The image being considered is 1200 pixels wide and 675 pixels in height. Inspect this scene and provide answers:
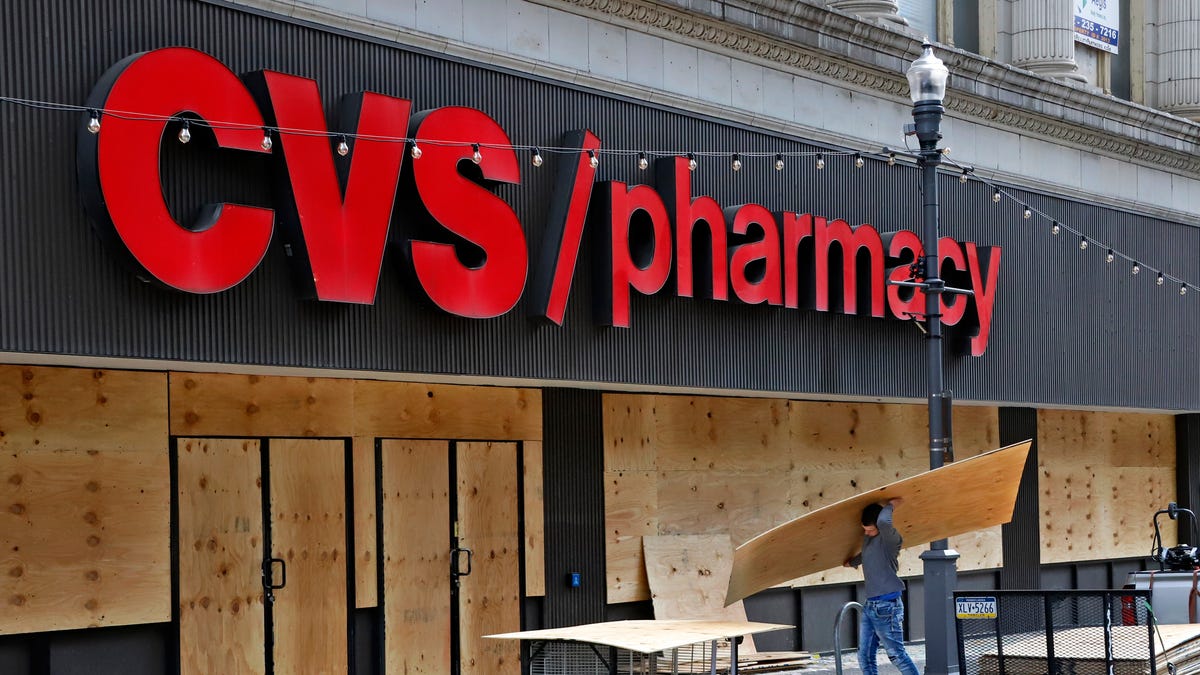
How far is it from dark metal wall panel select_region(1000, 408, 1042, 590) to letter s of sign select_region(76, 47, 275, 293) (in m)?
14.3

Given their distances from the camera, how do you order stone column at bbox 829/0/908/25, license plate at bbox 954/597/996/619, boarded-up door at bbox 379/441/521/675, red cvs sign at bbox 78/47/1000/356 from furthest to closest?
stone column at bbox 829/0/908/25 < boarded-up door at bbox 379/441/521/675 < license plate at bbox 954/597/996/619 < red cvs sign at bbox 78/47/1000/356

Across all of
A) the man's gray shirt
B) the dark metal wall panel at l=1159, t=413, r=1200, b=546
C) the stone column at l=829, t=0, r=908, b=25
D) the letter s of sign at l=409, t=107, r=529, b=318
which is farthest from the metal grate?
the dark metal wall panel at l=1159, t=413, r=1200, b=546

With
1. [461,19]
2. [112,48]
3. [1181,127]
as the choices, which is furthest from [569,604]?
[1181,127]

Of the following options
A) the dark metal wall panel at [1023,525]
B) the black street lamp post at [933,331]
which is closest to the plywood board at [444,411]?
the black street lamp post at [933,331]

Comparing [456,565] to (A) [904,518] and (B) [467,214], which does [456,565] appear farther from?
(A) [904,518]

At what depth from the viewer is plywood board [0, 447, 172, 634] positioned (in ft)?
40.7

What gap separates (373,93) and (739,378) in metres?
5.90

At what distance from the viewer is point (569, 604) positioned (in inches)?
666

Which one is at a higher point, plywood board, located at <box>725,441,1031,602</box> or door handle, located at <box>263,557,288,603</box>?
plywood board, located at <box>725,441,1031,602</box>

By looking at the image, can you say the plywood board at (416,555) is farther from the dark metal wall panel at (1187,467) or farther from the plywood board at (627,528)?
the dark metal wall panel at (1187,467)

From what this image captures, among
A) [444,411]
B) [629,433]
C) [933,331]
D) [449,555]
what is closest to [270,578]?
[449,555]

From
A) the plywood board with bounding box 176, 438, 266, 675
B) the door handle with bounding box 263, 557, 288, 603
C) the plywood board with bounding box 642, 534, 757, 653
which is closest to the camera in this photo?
the plywood board with bounding box 176, 438, 266, 675

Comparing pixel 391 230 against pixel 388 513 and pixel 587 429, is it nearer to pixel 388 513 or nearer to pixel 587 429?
pixel 388 513

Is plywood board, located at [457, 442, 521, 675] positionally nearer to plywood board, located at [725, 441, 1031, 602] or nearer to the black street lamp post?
plywood board, located at [725, 441, 1031, 602]
